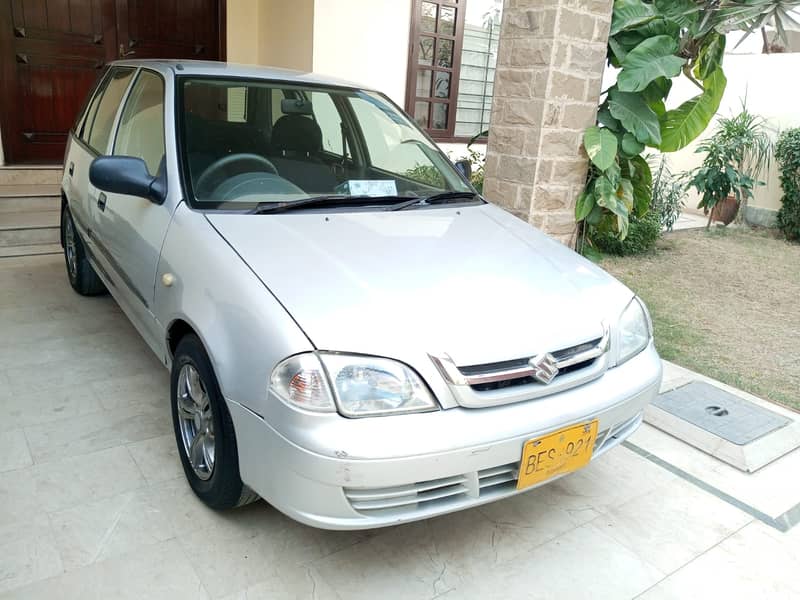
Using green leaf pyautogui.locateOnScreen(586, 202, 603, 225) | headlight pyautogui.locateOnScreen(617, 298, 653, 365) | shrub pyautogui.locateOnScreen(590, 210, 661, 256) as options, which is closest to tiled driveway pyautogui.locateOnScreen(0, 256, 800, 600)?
headlight pyautogui.locateOnScreen(617, 298, 653, 365)

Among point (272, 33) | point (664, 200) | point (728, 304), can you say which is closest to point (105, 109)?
point (272, 33)

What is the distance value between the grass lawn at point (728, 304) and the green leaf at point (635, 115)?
1.33 m

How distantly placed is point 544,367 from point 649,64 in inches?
126

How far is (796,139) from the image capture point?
8023mm

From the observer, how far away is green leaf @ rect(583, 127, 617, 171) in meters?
4.33

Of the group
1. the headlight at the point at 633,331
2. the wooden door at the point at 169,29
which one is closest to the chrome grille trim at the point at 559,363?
the headlight at the point at 633,331

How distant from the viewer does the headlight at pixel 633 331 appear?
2.28m

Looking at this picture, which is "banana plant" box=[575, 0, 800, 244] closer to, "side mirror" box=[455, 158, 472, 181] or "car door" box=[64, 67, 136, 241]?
"side mirror" box=[455, 158, 472, 181]

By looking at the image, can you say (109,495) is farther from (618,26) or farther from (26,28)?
(26,28)

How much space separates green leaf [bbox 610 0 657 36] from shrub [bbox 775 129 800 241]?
4.68 meters

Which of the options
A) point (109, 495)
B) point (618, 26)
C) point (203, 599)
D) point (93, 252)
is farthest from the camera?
point (618, 26)

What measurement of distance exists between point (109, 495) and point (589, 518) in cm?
174

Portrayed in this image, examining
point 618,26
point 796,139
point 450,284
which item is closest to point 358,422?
point 450,284

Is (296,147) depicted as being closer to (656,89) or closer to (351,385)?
(351,385)
